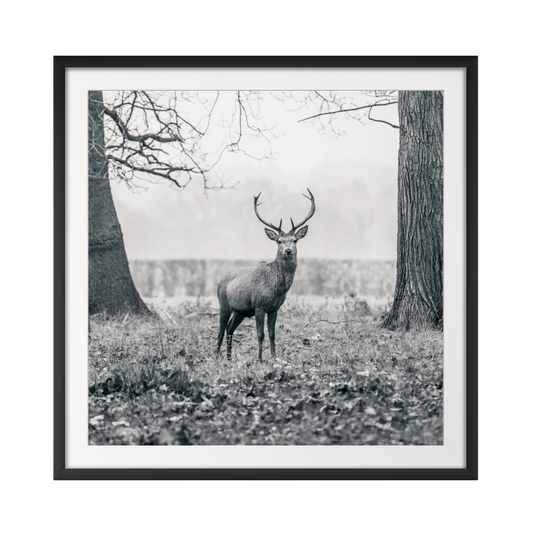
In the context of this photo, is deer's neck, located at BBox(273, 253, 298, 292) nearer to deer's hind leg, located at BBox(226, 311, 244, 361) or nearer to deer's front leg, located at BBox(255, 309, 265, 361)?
deer's front leg, located at BBox(255, 309, 265, 361)

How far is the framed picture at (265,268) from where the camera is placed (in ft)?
18.6

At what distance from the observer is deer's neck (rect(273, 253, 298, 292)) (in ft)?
20.0

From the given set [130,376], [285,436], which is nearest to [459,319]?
[285,436]

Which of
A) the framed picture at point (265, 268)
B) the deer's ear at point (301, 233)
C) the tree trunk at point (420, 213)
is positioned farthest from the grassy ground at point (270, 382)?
the deer's ear at point (301, 233)

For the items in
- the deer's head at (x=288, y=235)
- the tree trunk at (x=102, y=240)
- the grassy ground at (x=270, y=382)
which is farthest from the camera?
the deer's head at (x=288, y=235)

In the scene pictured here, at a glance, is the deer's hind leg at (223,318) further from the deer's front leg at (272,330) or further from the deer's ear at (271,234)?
the deer's ear at (271,234)

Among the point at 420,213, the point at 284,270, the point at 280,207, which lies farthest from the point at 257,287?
the point at 420,213

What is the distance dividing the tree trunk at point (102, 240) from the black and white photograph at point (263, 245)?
0.01 metres

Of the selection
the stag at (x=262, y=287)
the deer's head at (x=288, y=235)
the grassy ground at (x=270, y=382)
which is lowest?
the grassy ground at (x=270, y=382)

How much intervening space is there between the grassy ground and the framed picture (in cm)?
2

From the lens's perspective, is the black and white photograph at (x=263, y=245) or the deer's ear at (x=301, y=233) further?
the deer's ear at (x=301, y=233)

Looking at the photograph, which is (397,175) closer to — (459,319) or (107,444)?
(459,319)

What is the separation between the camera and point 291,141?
19.6ft

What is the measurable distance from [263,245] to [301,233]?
1.33ft
